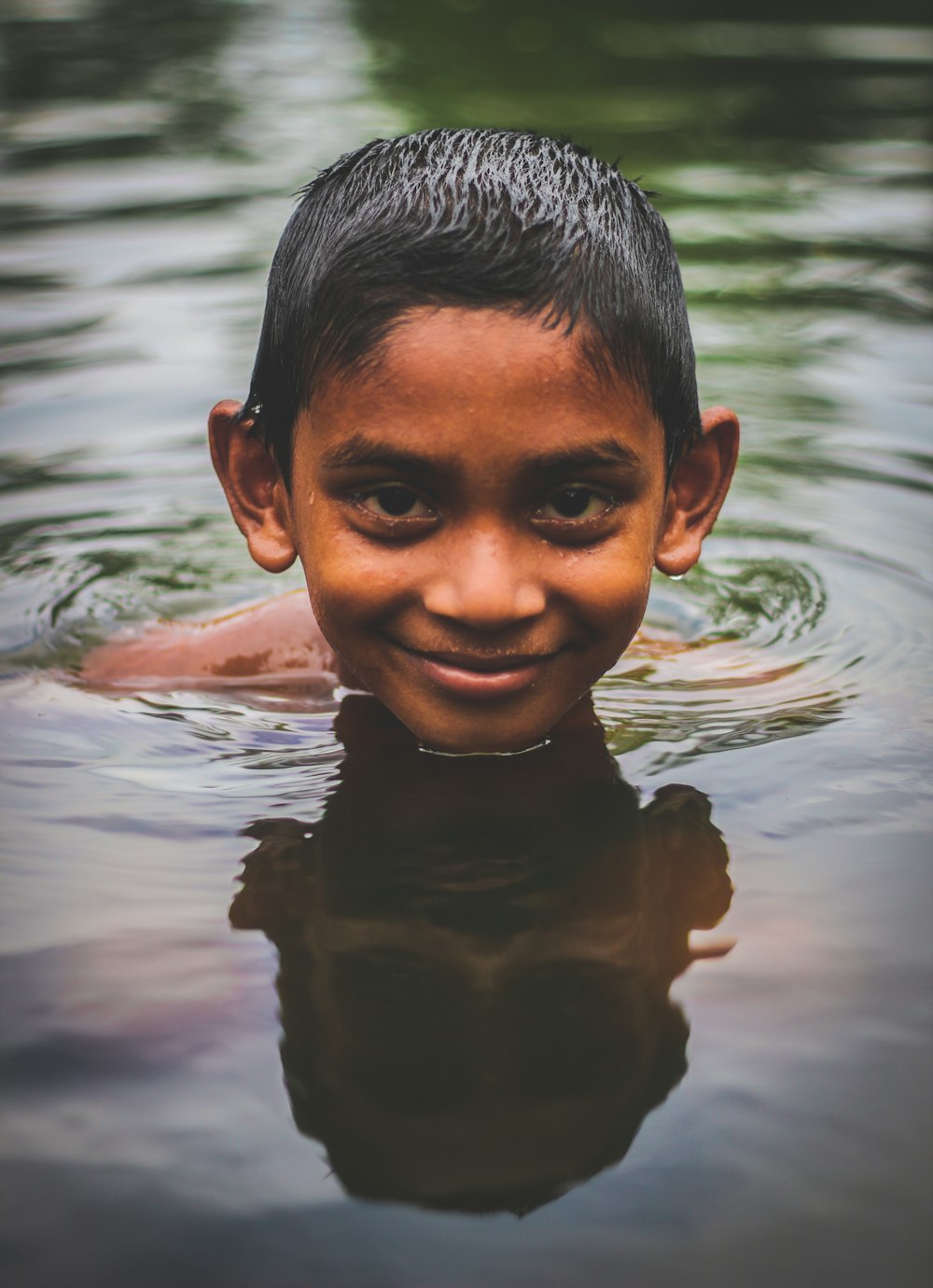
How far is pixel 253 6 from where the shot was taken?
1222 centimetres

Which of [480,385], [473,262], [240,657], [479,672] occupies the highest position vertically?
[473,262]

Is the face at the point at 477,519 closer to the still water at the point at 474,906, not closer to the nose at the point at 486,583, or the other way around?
the nose at the point at 486,583

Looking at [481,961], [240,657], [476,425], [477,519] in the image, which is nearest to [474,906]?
[481,961]

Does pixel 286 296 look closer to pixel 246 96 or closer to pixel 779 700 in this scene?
pixel 779 700

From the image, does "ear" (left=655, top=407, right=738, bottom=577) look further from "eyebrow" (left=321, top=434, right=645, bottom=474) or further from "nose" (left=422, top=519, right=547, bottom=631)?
"nose" (left=422, top=519, right=547, bottom=631)

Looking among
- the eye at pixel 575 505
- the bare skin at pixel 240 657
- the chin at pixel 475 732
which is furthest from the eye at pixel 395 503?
the bare skin at pixel 240 657

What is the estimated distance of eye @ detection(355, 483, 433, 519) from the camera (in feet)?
8.25

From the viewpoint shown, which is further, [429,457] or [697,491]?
[697,491]

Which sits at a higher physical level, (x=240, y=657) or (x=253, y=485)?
(x=253, y=485)

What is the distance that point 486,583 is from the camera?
95.4 inches

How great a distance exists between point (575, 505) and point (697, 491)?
0.54 metres

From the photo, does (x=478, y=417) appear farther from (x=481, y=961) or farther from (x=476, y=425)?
(x=481, y=961)

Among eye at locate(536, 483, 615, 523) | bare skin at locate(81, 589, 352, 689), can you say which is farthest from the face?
bare skin at locate(81, 589, 352, 689)

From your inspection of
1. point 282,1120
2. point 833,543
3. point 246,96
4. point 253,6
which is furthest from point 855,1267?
point 253,6
